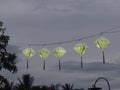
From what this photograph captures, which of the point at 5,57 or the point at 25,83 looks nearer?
the point at 5,57

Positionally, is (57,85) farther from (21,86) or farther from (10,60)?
(10,60)

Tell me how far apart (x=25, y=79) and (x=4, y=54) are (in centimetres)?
4321

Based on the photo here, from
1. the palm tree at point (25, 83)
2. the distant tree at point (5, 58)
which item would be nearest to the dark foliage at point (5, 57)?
the distant tree at point (5, 58)

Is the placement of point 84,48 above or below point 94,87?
above

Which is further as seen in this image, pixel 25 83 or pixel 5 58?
pixel 25 83

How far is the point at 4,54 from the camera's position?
43.6 meters

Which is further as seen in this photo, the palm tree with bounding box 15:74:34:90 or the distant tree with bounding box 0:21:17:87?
the palm tree with bounding box 15:74:34:90

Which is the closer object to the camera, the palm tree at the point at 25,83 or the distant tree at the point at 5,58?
the distant tree at the point at 5,58

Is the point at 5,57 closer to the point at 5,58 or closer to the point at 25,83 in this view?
the point at 5,58

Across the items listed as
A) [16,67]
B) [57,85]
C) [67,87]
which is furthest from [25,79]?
[16,67]

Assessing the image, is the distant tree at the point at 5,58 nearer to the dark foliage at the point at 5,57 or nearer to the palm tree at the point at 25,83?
the dark foliage at the point at 5,57

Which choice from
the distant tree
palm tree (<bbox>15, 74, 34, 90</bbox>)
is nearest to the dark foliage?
the distant tree

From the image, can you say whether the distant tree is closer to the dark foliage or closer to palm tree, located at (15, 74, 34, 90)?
the dark foliage

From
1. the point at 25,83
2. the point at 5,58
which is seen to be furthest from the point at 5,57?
the point at 25,83
